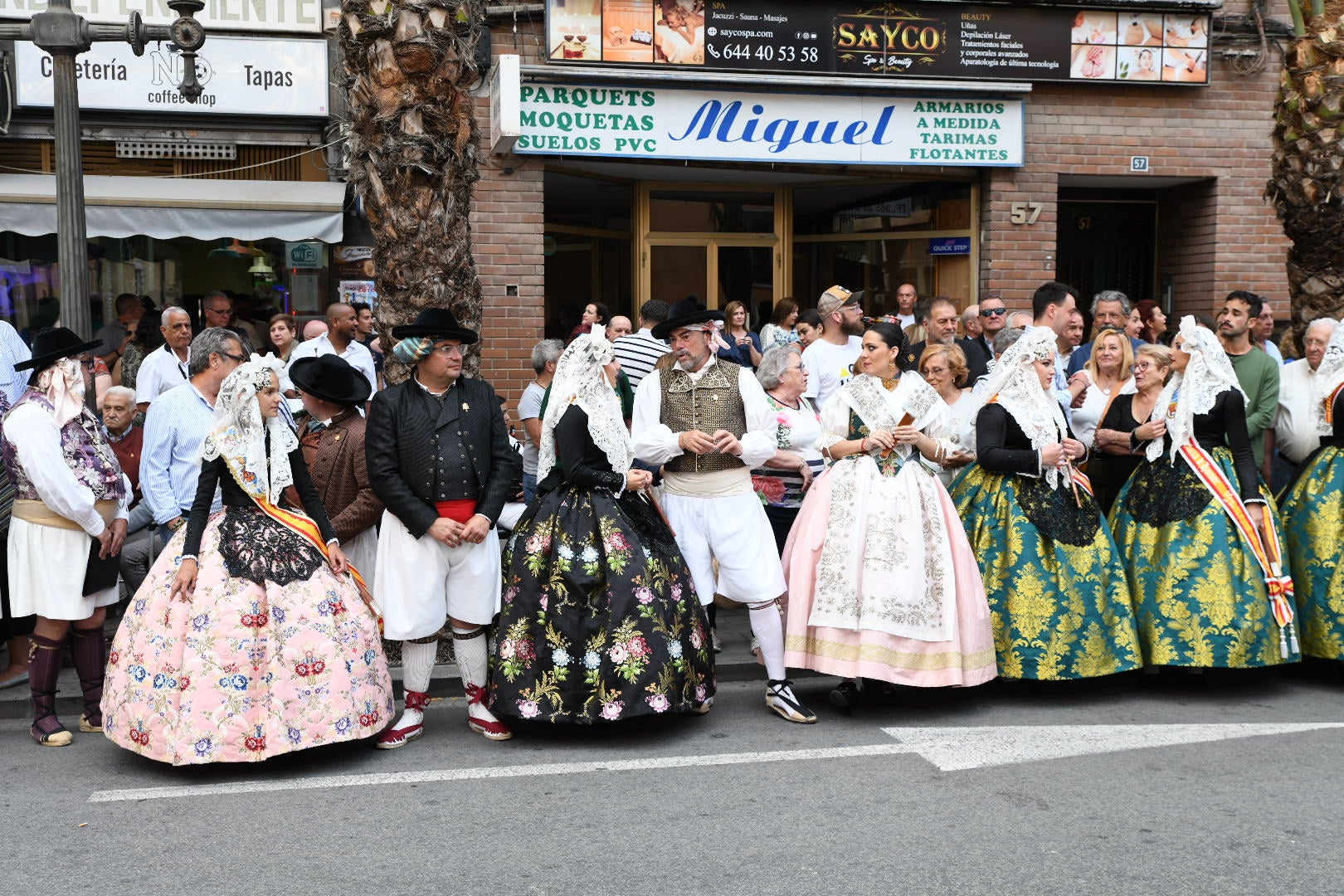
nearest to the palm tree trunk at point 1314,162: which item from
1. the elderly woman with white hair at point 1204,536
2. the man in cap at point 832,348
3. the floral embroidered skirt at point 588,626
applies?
the man in cap at point 832,348

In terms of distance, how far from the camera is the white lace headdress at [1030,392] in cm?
659

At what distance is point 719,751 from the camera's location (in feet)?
19.1

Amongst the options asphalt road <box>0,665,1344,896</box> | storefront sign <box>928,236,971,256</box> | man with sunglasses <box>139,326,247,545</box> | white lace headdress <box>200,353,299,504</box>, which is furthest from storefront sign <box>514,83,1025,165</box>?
asphalt road <box>0,665,1344,896</box>

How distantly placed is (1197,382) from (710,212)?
7.58 meters

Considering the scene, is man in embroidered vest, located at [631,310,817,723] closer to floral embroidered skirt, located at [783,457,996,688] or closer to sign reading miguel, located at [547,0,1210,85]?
floral embroidered skirt, located at [783,457,996,688]

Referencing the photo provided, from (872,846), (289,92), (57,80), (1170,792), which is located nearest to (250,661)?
(872,846)

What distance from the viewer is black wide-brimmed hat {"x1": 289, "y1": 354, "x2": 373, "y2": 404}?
645cm

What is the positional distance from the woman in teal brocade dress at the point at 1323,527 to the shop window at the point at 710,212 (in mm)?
7436

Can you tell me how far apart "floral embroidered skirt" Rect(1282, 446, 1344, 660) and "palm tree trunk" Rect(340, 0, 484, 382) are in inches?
189

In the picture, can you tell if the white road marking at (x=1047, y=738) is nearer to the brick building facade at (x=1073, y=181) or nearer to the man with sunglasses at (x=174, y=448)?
the man with sunglasses at (x=174, y=448)

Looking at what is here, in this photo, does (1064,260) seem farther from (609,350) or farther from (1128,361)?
(609,350)

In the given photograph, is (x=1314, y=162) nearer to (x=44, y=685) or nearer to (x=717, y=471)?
(x=717, y=471)

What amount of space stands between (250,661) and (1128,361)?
508 centimetres

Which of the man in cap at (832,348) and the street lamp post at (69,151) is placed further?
the man in cap at (832,348)
